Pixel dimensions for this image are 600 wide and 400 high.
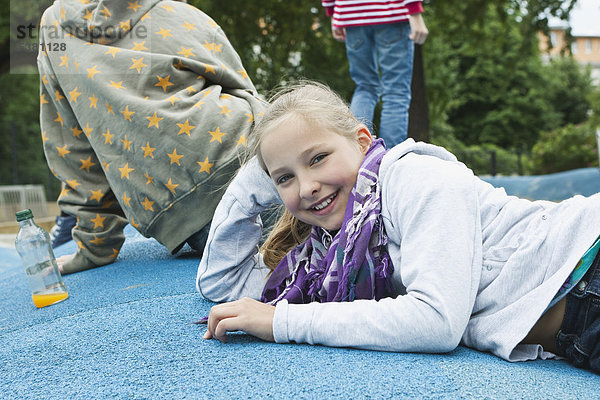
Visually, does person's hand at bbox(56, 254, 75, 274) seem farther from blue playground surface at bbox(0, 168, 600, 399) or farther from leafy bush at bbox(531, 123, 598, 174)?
leafy bush at bbox(531, 123, 598, 174)

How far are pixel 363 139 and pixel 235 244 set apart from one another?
0.64 metres

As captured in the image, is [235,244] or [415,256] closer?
[415,256]

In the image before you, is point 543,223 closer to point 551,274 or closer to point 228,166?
point 551,274

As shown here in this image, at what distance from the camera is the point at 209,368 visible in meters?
1.41

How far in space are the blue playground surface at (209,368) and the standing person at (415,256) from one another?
0.06m

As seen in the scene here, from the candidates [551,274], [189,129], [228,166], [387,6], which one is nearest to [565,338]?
[551,274]

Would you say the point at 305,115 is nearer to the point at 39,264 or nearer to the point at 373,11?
the point at 39,264

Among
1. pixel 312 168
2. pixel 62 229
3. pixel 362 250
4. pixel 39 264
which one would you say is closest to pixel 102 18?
pixel 39 264

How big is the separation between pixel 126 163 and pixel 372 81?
7.37ft

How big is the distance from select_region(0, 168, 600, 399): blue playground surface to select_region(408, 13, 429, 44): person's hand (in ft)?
7.90

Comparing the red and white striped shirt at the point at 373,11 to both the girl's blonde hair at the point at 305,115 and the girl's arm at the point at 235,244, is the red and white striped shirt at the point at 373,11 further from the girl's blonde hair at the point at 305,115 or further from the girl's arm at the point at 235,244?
the girl's arm at the point at 235,244

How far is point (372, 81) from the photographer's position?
14.3 ft

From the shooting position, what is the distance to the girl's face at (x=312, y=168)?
5.46 ft

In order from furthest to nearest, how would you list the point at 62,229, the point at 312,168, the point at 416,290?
the point at 62,229 → the point at 312,168 → the point at 416,290
